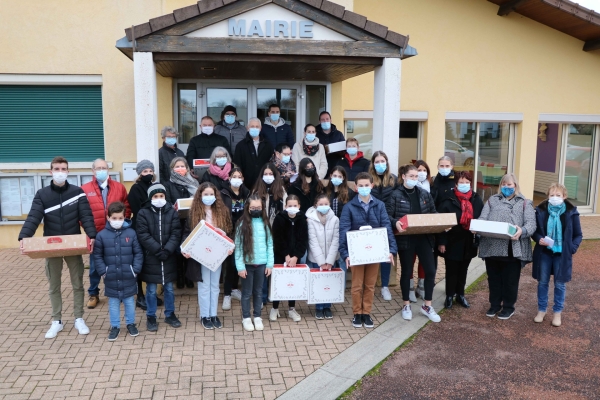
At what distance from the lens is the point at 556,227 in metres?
6.07

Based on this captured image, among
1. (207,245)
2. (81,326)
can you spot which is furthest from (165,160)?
(81,326)

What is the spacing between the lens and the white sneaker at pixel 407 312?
6350mm

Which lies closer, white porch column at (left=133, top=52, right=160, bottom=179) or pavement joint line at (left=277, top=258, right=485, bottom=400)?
pavement joint line at (left=277, top=258, right=485, bottom=400)

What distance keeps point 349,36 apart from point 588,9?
663 centimetres

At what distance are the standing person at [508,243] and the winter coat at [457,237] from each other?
16cm

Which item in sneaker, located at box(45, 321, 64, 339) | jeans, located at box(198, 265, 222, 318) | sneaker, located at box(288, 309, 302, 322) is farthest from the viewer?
sneaker, located at box(288, 309, 302, 322)

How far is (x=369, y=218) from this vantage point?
605 centimetres

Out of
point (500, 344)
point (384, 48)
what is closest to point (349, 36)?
point (384, 48)

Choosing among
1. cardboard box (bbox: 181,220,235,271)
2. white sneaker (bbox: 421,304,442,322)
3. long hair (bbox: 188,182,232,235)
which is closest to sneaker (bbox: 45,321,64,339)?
cardboard box (bbox: 181,220,235,271)

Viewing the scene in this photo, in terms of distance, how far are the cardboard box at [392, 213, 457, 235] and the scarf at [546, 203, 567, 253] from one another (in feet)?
3.77

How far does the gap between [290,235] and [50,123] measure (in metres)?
6.18

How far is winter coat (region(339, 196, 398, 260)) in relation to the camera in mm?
6004

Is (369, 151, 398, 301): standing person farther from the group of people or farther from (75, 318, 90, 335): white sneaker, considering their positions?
(75, 318, 90, 335): white sneaker

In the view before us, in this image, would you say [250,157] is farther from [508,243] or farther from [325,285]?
[508,243]
